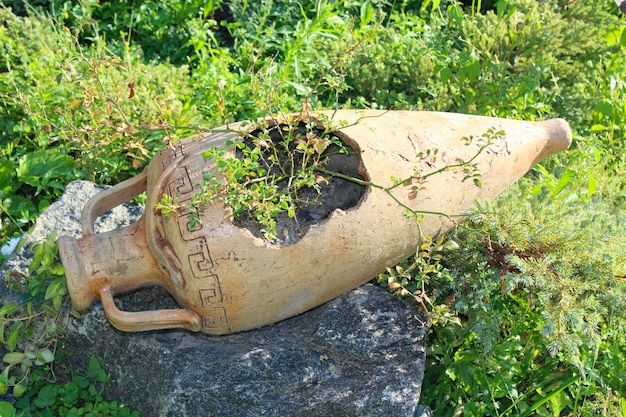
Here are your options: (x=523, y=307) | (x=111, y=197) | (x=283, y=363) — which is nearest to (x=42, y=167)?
(x=111, y=197)

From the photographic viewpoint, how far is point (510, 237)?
260cm

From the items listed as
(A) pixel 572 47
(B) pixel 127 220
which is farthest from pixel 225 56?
(A) pixel 572 47

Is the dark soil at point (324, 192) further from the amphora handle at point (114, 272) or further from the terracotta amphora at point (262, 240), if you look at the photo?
the amphora handle at point (114, 272)

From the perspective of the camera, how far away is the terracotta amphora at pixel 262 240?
92.0 inches

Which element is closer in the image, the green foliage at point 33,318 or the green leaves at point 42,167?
the green foliage at point 33,318

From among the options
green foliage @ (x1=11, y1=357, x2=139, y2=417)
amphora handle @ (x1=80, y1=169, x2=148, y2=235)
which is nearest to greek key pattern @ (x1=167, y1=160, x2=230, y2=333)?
amphora handle @ (x1=80, y1=169, x2=148, y2=235)

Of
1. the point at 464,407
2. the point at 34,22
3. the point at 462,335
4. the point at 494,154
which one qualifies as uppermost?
the point at 494,154

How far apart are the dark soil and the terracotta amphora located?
102 millimetres

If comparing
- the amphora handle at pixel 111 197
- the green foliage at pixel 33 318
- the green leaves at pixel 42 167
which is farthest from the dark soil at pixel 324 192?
the green leaves at pixel 42 167

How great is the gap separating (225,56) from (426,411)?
92.2 inches

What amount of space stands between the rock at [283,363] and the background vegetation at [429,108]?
0.12 metres

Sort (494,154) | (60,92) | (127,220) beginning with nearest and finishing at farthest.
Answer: (494,154) < (127,220) < (60,92)

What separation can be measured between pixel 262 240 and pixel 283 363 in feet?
1.41

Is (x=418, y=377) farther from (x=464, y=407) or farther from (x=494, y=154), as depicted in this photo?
(x=494, y=154)
